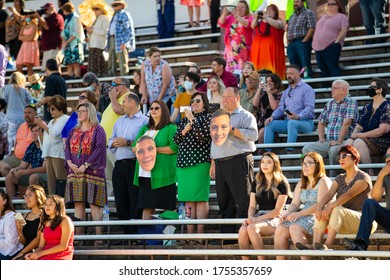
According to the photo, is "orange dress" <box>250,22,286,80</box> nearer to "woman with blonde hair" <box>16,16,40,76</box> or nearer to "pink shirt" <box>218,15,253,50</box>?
"pink shirt" <box>218,15,253,50</box>

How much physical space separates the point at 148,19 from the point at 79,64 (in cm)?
283

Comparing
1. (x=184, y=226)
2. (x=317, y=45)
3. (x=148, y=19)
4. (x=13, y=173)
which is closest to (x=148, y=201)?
(x=184, y=226)

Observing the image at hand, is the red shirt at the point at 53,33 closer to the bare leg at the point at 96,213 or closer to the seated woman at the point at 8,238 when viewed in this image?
the bare leg at the point at 96,213

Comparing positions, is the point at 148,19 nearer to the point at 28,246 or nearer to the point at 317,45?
the point at 317,45

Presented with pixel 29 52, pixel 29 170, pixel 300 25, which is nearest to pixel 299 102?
pixel 300 25

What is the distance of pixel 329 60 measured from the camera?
659 inches

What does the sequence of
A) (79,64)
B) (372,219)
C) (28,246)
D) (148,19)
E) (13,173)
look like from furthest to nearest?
(148,19) → (79,64) → (13,173) → (28,246) → (372,219)

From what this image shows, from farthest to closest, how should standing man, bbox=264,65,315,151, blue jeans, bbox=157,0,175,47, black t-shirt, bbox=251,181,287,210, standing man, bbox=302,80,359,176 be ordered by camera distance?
blue jeans, bbox=157,0,175,47 → standing man, bbox=264,65,315,151 → standing man, bbox=302,80,359,176 → black t-shirt, bbox=251,181,287,210

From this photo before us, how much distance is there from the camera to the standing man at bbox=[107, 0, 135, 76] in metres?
18.7

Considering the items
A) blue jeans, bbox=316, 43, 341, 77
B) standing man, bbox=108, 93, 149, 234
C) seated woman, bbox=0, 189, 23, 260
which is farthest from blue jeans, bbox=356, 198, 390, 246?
blue jeans, bbox=316, 43, 341, 77

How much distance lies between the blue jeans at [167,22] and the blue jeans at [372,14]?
3.39 meters

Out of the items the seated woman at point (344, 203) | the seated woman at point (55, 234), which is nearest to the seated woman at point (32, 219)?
the seated woman at point (55, 234)

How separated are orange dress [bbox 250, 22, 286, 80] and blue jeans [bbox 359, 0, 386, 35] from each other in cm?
136
